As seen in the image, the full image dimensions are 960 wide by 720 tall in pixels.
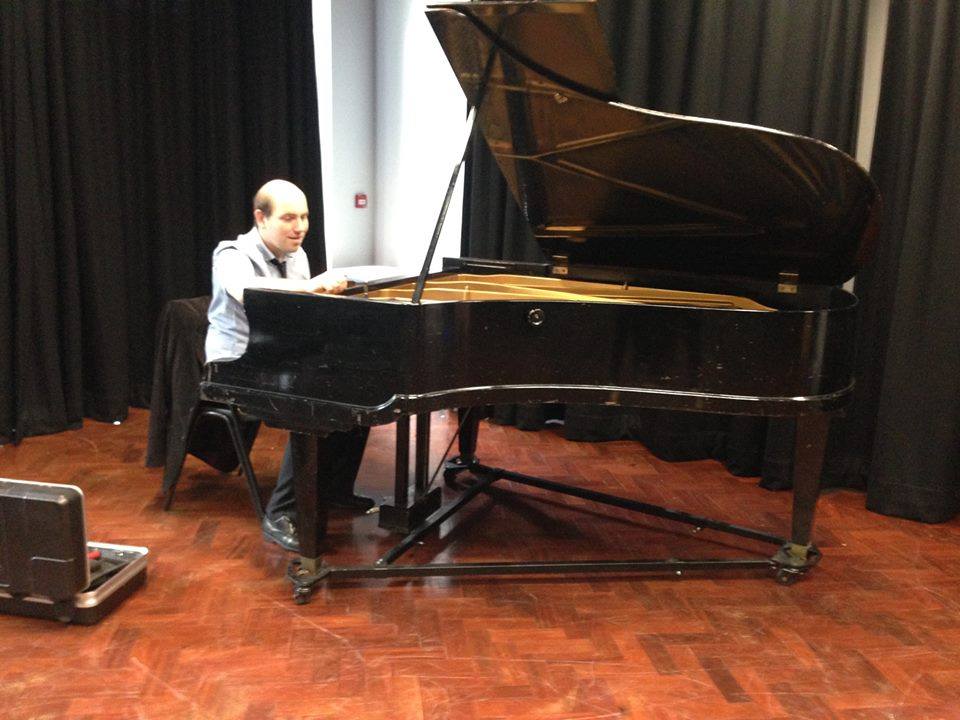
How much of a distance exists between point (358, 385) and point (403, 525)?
2.80 ft

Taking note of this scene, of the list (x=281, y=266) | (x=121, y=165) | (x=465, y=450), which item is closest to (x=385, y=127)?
(x=121, y=165)

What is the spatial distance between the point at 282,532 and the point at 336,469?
34 centimetres

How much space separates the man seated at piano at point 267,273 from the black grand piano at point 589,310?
1.06ft

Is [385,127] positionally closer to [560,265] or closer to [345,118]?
[345,118]

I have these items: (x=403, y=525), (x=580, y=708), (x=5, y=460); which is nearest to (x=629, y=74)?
(x=403, y=525)

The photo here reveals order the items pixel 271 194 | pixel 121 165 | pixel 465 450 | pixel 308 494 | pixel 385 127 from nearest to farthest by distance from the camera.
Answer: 1. pixel 308 494
2. pixel 271 194
3. pixel 465 450
4. pixel 121 165
5. pixel 385 127

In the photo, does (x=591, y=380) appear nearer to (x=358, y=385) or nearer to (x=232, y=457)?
(x=358, y=385)

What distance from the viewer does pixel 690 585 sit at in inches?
108

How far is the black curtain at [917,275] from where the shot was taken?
3.14 metres

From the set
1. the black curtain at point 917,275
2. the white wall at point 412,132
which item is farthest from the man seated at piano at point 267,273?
the black curtain at point 917,275

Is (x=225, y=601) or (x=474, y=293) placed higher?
(x=474, y=293)

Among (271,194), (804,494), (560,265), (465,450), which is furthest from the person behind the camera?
(465,450)

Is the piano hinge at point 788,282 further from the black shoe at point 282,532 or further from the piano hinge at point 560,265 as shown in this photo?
the black shoe at point 282,532

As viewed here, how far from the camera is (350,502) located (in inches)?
126
